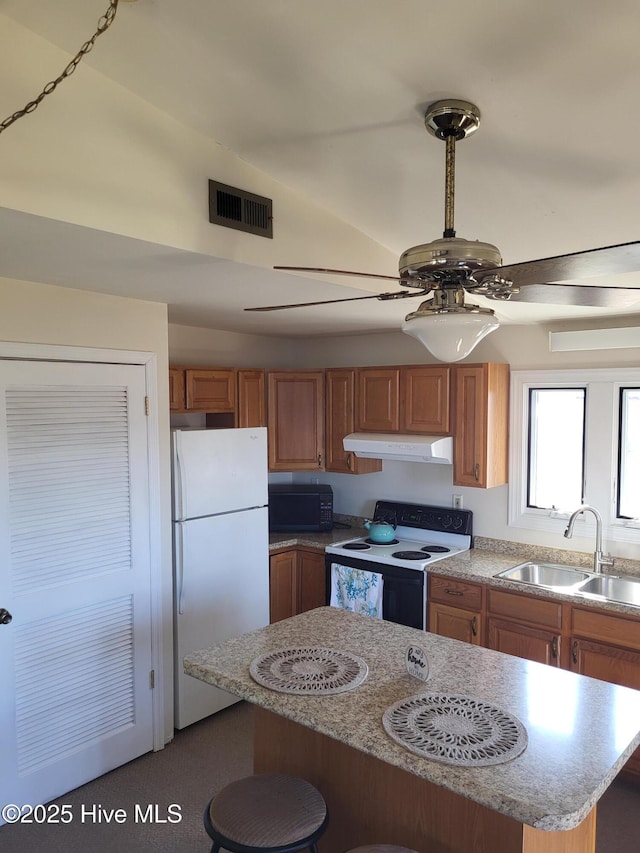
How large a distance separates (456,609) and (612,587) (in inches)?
33.8

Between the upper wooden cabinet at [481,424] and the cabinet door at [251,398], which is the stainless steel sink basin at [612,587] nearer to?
the upper wooden cabinet at [481,424]

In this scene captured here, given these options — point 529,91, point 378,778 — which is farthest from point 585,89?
point 378,778

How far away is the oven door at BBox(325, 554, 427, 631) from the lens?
376 centimetres

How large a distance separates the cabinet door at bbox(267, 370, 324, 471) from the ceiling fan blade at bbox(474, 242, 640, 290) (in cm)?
305

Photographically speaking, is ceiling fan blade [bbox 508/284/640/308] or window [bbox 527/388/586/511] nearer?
ceiling fan blade [bbox 508/284/640/308]

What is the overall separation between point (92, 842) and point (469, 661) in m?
1.80

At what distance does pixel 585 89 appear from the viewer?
1.53 meters

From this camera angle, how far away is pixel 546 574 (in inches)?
148

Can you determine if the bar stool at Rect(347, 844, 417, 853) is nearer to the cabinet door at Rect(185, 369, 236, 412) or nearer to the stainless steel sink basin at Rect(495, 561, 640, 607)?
the stainless steel sink basin at Rect(495, 561, 640, 607)

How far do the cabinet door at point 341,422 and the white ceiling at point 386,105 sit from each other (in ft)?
6.42

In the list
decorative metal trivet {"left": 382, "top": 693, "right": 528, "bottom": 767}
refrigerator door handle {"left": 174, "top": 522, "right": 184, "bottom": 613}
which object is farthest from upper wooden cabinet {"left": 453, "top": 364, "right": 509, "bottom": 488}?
decorative metal trivet {"left": 382, "top": 693, "right": 528, "bottom": 767}

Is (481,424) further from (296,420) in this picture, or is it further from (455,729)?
(455,729)

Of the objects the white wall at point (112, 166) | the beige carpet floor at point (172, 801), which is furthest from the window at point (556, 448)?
the white wall at point (112, 166)

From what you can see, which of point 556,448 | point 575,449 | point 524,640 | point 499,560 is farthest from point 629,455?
point 524,640
